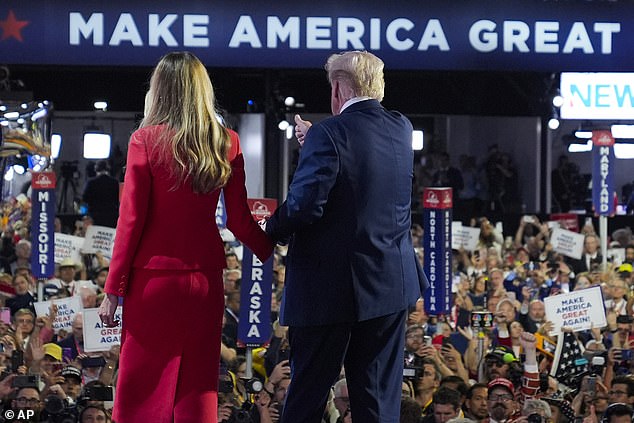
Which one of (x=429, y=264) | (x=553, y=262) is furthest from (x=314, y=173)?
(x=553, y=262)

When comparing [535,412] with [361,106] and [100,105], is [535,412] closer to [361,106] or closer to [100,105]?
[361,106]

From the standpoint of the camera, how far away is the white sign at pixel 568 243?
15.4 metres

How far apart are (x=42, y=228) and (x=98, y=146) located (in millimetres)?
10480

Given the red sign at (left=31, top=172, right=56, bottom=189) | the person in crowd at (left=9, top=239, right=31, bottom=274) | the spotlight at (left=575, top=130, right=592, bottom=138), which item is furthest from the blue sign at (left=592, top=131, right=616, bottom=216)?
the person in crowd at (left=9, top=239, right=31, bottom=274)

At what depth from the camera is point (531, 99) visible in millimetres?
21453

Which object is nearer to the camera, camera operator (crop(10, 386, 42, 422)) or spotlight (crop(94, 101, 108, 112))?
camera operator (crop(10, 386, 42, 422))

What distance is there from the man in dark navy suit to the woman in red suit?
0.26 meters

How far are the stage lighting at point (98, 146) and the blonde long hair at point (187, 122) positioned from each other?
17.7 m

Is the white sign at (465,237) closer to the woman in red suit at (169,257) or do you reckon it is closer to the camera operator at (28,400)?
the camera operator at (28,400)

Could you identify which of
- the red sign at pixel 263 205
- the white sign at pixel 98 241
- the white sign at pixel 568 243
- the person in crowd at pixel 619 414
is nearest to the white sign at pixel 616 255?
the white sign at pixel 568 243

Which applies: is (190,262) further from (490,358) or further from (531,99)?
(531,99)

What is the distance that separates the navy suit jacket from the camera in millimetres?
3918

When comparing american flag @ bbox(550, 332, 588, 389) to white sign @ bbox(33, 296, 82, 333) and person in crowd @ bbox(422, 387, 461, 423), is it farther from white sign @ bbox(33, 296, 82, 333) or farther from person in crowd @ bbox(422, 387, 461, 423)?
white sign @ bbox(33, 296, 82, 333)

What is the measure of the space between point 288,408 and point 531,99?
710 inches
